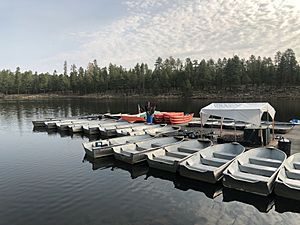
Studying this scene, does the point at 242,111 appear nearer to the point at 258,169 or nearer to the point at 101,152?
the point at 258,169

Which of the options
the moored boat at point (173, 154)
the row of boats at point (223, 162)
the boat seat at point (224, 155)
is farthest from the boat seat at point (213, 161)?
the moored boat at point (173, 154)

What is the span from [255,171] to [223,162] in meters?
1.80

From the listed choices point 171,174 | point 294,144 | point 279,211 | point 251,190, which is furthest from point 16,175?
point 294,144

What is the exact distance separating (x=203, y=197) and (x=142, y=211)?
119 inches

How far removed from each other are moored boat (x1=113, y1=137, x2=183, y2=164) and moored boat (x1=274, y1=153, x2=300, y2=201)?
295 inches

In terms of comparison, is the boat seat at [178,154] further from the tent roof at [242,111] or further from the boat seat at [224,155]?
the tent roof at [242,111]

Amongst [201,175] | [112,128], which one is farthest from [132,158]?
[112,128]

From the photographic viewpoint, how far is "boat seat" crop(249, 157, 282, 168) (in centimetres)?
1373

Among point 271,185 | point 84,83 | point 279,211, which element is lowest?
point 279,211

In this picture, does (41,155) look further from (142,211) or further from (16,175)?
(142,211)

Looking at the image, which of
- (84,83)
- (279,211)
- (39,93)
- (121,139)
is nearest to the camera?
(279,211)

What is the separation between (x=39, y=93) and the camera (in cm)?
14688

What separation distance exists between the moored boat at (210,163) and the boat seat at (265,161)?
107 centimetres

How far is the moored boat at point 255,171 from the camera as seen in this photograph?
1173 cm
